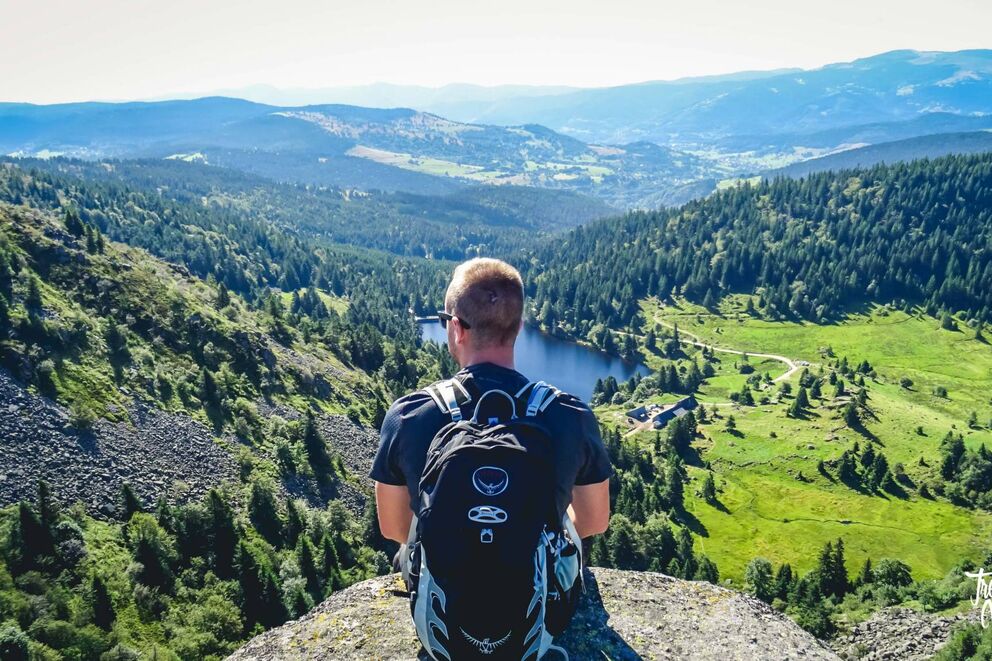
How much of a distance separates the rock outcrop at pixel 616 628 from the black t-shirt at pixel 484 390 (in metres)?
7.29

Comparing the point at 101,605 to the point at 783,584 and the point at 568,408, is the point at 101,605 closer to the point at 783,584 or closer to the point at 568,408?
the point at 568,408

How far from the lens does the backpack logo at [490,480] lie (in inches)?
279

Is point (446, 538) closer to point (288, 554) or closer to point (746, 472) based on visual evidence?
point (288, 554)

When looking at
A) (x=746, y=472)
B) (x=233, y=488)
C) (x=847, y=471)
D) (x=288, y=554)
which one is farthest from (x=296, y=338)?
(x=847, y=471)

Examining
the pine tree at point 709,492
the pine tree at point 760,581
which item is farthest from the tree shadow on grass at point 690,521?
the pine tree at point 760,581

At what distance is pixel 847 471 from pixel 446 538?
129 metres

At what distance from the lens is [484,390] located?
26.8 ft

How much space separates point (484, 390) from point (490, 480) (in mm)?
1433

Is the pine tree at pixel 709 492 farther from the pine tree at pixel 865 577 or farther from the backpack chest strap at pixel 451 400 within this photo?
the backpack chest strap at pixel 451 400

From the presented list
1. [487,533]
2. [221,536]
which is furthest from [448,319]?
[221,536]

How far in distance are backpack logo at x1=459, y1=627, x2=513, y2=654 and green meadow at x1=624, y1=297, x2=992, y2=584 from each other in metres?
87.5

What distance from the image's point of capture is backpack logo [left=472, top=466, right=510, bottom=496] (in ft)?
23.2

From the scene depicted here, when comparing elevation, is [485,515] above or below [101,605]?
above

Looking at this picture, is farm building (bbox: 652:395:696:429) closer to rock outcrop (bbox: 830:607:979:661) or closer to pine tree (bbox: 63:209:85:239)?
rock outcrop (bbox: 830:607:979:661)
